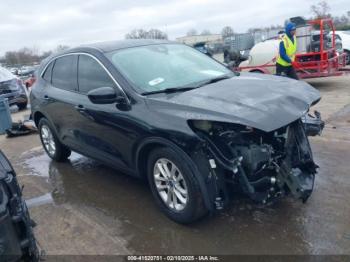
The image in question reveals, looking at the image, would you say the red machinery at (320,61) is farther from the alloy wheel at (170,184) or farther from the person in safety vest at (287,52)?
the alloy wheel at (170,184)

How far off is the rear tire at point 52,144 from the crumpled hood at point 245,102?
262cm

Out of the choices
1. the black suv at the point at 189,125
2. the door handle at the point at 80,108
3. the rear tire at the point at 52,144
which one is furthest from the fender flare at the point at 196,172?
the rear tire at the point at 52,144

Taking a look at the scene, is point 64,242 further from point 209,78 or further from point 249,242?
point 209,78

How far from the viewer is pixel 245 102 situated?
3.41 meters

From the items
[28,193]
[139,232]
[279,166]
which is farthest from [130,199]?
[279,166]

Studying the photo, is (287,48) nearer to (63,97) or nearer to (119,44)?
(119,44)

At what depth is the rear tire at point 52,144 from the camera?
5.87 m

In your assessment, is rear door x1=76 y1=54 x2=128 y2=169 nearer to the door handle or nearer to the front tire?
the door handle

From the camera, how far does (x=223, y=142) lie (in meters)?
3.41

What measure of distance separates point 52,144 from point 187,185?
11.0 ft

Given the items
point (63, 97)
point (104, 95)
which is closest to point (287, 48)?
point (63, 97)

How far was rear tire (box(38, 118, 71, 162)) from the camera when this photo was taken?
5866mm

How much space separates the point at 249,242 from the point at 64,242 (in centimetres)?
173

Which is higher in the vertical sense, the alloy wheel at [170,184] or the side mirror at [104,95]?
the side mirror at [104,95]
